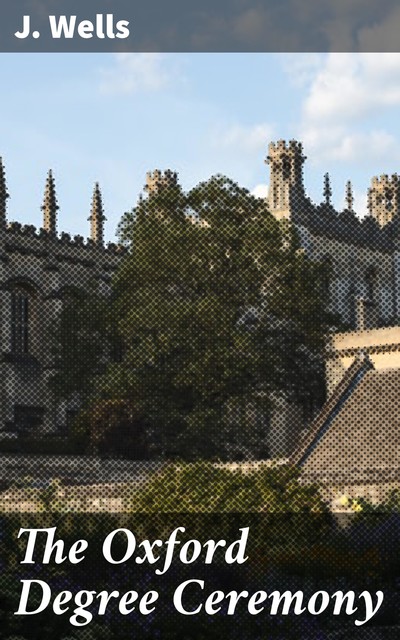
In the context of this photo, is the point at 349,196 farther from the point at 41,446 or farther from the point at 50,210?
the point at 41,446

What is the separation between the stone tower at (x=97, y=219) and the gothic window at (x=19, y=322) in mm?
5360

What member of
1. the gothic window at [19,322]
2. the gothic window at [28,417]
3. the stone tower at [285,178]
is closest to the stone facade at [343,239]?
the stone tower at [285,178]

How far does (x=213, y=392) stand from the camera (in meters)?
48.7

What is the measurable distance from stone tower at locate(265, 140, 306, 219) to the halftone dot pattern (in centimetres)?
11

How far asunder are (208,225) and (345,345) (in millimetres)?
7816

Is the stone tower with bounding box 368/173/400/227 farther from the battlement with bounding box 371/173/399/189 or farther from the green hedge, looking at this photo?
the green hedge

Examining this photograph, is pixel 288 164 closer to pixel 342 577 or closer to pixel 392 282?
pixel 392 282

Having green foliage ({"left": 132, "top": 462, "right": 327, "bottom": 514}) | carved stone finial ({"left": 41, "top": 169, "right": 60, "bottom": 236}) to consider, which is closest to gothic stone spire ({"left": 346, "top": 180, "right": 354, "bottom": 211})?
carved stone finial ({"left": 41, "top": 169, "right": 60, "bottom": 236})

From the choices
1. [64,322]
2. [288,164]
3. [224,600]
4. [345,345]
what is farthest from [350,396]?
[288,164]

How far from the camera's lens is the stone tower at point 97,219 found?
2726 inches

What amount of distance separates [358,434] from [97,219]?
3833 cm

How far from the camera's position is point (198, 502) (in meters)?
22.7

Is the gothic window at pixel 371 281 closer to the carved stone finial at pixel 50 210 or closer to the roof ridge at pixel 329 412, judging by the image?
the carved stone finial at pixel 50 210

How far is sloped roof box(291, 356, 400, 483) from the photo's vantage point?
29609 mm
